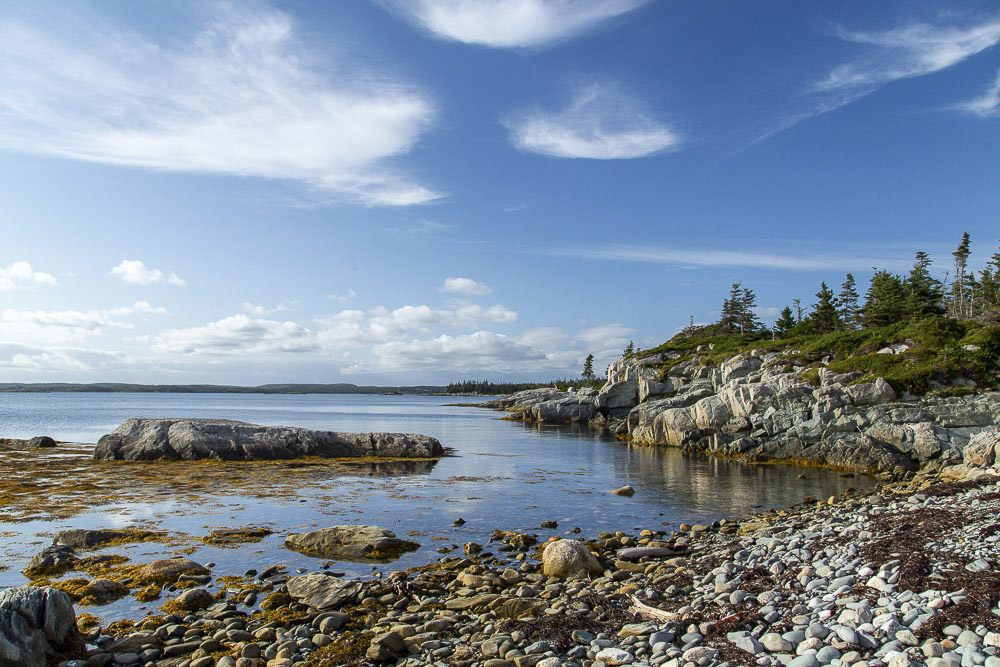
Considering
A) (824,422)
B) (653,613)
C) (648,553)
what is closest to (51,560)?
(653,613)

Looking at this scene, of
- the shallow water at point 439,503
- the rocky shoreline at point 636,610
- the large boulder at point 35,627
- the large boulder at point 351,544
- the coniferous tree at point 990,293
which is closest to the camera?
the rocky shoreline at point 636,610

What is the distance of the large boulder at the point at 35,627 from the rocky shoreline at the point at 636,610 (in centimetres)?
13

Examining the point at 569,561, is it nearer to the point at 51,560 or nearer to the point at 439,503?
the point at 439,503

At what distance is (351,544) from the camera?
51.2 ft

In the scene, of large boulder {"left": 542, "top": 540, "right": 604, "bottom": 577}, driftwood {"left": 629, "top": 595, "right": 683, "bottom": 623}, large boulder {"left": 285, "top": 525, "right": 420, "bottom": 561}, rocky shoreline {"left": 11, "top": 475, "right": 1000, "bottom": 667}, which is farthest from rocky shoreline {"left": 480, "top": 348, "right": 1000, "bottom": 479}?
large boulder {"left": 285, "top": 525, "right": 420, "bottom": 561}

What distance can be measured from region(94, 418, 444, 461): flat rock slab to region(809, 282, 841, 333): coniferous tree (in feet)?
231

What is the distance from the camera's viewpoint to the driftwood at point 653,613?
9.47 m

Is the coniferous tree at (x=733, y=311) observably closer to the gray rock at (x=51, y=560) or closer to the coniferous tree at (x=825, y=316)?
the coniferous tree at (x=825, y=316)

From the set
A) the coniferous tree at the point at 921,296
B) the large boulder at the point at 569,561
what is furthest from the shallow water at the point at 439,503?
the coniferous tree at the point at 921,296

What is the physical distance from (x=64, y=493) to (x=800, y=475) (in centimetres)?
3475

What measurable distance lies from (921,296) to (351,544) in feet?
252

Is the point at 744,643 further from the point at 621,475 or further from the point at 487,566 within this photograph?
the point at 621,475

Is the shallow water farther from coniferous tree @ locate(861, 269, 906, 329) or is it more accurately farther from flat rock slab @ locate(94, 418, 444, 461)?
coniferous tree @ locate(861, 269, 906, 329)

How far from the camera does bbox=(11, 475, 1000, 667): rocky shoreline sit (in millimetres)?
7770
